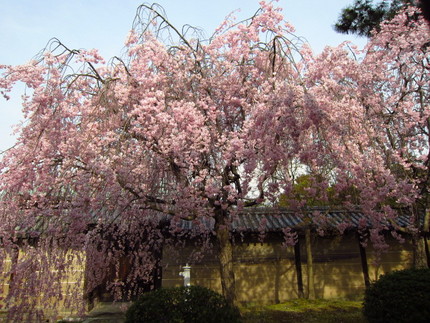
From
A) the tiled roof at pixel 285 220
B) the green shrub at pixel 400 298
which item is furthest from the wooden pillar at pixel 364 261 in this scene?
the green shrub at pixel 400 298

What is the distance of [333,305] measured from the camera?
983 centimetres

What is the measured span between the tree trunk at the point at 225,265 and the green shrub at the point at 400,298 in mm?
2851

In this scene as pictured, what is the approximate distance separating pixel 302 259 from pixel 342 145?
651 centimetres

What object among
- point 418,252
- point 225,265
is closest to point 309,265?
point 418,252

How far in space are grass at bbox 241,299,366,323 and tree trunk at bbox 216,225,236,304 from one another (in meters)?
1.13

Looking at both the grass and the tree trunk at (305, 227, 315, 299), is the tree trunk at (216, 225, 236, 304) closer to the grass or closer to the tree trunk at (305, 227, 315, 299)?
the grass

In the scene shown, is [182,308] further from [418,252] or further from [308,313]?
[418,252]

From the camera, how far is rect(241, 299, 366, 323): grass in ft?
26.7

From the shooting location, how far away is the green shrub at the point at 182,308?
5.12 metres

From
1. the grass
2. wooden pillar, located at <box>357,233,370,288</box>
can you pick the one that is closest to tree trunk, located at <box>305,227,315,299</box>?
the grass

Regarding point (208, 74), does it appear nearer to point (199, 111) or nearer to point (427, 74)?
point (199, 111)

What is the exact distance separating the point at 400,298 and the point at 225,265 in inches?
144

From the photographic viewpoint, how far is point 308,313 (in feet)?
29.0

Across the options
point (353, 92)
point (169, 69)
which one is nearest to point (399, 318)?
point (353, 92)
